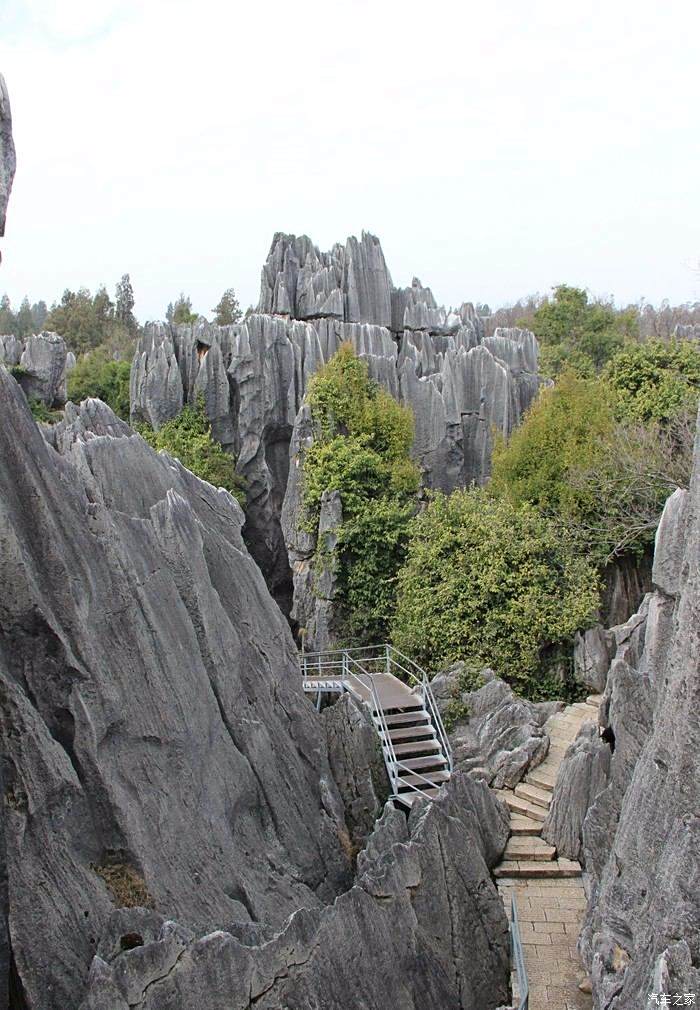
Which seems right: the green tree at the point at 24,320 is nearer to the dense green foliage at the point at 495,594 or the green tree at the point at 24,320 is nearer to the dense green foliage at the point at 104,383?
the dense green foliage at the point at 104,383

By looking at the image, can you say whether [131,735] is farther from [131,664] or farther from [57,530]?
[57,530]

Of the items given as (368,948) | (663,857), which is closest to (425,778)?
(368,948)

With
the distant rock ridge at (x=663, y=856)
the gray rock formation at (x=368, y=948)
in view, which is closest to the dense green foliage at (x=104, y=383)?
the gray rock formation at (x=368, y=948)

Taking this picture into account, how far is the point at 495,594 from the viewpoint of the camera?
18.1 m

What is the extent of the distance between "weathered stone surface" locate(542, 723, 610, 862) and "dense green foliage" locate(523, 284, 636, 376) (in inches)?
1177

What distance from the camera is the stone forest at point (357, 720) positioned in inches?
287

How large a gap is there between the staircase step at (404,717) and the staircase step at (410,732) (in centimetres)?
14

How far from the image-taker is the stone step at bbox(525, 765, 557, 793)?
563 inches

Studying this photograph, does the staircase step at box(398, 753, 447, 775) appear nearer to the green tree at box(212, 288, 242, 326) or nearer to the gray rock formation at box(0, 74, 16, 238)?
the gray rock formation at box(0, 74, 16, 238)

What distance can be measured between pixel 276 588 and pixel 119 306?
142ft

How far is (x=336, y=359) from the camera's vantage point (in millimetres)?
24094

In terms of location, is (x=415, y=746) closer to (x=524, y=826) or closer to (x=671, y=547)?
(x=524, y=826)

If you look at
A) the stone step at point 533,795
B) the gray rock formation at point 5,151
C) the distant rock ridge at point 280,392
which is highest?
the gray rock formation at point 5,151

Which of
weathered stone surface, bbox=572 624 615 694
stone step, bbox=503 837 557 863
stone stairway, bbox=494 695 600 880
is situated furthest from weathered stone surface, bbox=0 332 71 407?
stone step, bbox=503 837 557 863
